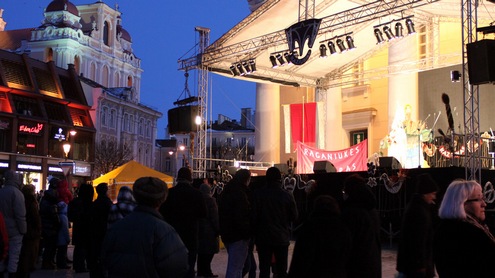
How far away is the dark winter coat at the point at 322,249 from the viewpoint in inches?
191

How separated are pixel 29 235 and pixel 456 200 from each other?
655cm

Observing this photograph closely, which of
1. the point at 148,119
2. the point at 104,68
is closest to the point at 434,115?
the point at 148,119

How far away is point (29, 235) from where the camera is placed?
904 cm

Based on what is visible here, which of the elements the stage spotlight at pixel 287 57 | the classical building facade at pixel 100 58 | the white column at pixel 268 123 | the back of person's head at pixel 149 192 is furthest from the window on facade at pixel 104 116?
the back of person's head at pixel 149 192

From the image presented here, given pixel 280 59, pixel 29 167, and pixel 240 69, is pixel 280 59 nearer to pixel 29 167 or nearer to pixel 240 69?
pixel 240 69

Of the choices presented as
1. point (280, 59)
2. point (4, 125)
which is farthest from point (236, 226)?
point (4, 125)

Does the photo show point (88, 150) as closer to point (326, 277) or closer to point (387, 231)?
point (387, 231)

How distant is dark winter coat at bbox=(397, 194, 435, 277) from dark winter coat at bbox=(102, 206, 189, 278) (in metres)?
2.52

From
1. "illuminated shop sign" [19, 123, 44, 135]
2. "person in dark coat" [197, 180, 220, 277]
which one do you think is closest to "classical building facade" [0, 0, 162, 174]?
"illuminated shop sign" [19, 123, 44, 135]

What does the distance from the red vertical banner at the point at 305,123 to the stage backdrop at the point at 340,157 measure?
2.82 metres

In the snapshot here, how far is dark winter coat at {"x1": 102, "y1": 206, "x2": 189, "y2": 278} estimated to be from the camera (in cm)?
386

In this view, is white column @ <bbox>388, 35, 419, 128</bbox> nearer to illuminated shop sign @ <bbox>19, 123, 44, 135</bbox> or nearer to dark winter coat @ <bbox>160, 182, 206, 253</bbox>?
dark winter coat @ <bbox>160, 182, 206, 253</bbox>

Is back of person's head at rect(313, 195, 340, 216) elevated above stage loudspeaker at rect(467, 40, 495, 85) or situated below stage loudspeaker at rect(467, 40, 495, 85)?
below

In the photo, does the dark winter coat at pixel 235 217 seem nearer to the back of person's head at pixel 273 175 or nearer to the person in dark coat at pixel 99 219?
the back of person's head at pixel 273 175
